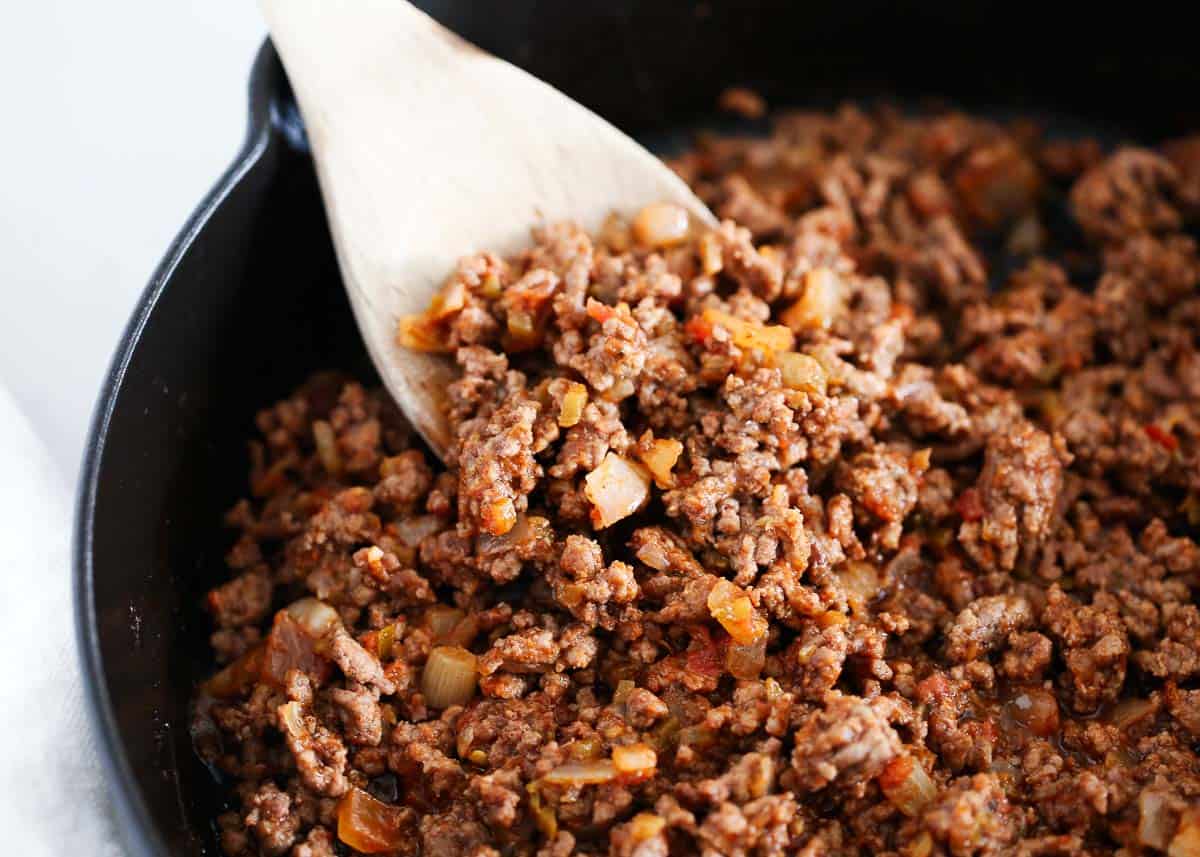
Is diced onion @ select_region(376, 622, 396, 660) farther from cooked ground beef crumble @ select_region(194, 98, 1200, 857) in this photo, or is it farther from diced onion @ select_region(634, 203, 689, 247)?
diced onion @ select_region(634, 203, 689, 247)

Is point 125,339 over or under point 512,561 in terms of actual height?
over

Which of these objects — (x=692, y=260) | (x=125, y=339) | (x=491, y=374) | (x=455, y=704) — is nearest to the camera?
(x=125, y=339)

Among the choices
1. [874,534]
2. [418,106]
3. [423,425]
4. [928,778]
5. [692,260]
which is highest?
[418,106]

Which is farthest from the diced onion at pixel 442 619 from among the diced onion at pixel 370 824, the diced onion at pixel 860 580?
the diced onion at pixel 860 580

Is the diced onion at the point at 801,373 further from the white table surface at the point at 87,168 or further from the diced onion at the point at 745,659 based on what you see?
the white table surface at the point at 87,168

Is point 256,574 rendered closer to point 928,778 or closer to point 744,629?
point 744,629

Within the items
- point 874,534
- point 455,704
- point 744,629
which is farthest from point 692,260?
point 455,704

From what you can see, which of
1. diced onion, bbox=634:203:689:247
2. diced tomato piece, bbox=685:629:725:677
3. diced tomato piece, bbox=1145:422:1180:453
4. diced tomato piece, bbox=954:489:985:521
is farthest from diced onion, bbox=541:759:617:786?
diced tomato piece, bbox=1145:422:1180:453

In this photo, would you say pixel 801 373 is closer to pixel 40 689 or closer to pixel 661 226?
pixel 661 226
